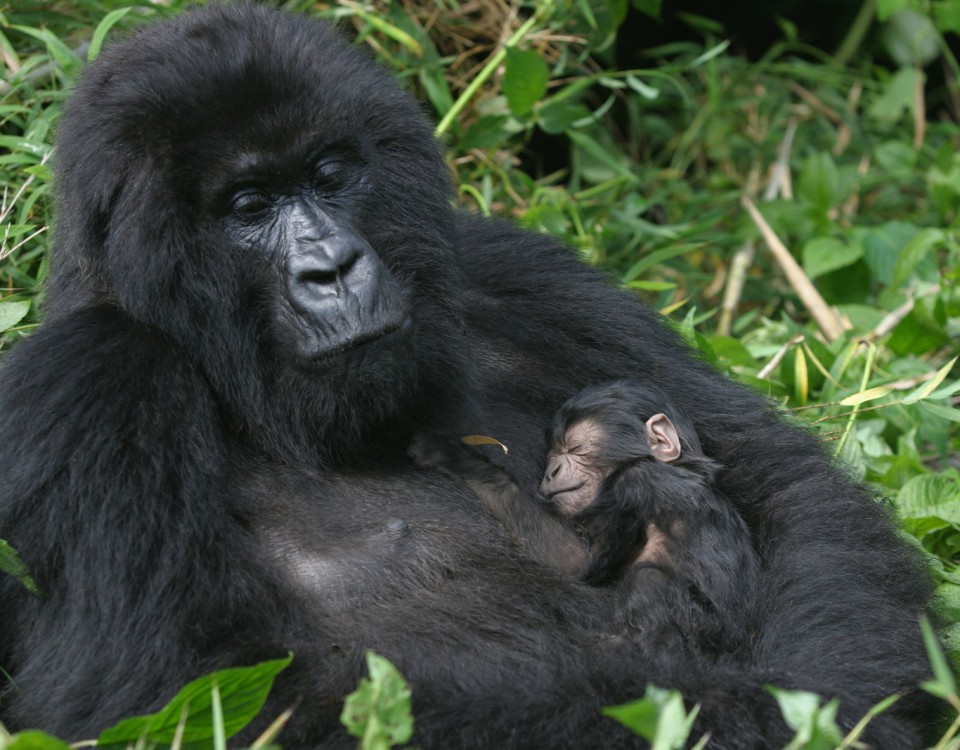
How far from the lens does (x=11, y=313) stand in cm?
383

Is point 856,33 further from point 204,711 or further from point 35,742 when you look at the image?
point 35,742

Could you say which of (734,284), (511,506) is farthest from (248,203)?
(734,284)

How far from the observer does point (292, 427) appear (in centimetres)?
321

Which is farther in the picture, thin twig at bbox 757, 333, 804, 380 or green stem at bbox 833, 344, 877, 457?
thin twig at bbox 757, 333, 804, 380

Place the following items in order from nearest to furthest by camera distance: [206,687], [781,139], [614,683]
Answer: [206,687] < [614,683] < [781,139]

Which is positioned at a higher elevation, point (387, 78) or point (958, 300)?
point (387, 78)

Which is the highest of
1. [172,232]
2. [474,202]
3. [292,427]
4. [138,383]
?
[172,232]

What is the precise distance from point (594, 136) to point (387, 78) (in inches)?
128

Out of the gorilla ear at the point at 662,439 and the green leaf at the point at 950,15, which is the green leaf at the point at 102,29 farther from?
the green leaf at the point at 950,15

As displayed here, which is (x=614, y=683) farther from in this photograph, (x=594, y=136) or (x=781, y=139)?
(x=781, y=139)

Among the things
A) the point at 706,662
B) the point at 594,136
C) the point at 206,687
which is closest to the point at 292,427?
the point at 206,687

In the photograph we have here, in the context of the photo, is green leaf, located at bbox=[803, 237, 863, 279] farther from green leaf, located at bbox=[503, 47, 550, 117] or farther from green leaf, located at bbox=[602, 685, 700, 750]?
green leaf, located at bbox=[602, 685, 700, 750]

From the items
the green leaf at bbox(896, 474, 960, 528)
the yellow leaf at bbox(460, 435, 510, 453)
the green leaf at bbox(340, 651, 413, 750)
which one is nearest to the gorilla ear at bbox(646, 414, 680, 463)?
the yellow leaf at bbox(460, 435, 510, 453)

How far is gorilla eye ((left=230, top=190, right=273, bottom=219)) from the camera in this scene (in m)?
3.16
